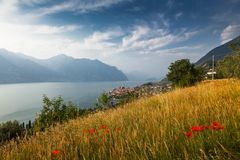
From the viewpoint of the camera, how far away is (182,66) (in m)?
36.2

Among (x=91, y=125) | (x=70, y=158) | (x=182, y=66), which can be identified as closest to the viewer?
(x=70, y=158)

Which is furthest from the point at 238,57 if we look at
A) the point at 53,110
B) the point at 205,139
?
the point at 205,139

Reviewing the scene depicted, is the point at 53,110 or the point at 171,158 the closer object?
the point at 171,158

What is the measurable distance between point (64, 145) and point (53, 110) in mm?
12198

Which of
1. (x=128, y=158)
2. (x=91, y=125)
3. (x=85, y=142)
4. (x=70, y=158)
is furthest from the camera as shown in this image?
(x=91, y=125)

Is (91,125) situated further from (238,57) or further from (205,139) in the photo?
(238,57)

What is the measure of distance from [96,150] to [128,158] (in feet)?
2.50

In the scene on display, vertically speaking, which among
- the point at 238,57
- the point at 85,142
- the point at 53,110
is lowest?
the point at 53,110

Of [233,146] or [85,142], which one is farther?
[85,142]

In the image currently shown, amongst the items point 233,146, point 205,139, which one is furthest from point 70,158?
point 233,146

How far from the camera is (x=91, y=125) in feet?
16.8

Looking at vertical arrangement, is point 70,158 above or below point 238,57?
below

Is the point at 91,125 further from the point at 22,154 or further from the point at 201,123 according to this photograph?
the point at 201,123

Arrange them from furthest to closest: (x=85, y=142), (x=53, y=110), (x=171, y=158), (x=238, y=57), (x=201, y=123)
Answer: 1. (x=238, y=57)
2. (x=53, y=110)
3. (x=201, y=123)
4. (x=85, y=142)
5. (x=171, y=158)
